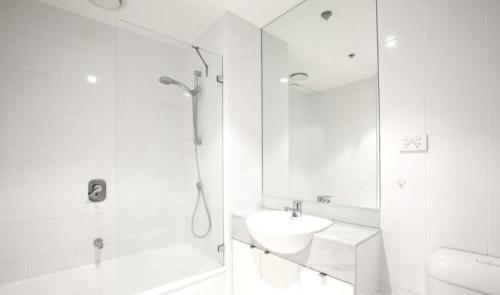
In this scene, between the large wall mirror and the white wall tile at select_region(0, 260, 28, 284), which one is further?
the white wall tile at select_region(0, 260, 28, 284)

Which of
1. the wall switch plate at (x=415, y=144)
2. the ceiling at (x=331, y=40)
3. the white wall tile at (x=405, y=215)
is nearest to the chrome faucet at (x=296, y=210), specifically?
the white wall tile at (x=405, y=215)

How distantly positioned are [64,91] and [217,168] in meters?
1.38

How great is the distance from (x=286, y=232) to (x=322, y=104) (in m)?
0.98

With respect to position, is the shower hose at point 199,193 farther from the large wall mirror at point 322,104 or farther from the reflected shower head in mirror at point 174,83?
the large wall mirror at point 322,104

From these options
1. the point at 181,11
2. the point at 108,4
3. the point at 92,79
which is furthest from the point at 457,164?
the point at 92,79

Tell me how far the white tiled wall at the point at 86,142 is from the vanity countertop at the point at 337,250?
82 centimetres

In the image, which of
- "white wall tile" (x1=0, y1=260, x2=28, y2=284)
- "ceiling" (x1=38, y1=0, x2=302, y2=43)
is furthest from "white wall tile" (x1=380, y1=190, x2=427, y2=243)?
"white wall tile" (x1=0, y1=260, x2=28, y2=284)

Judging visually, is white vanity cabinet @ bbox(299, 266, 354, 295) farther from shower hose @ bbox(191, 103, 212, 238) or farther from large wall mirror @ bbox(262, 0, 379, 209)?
shower hose @ bbox(191, 103, 212, 238)

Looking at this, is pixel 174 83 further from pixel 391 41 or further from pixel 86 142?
pixel 391 41

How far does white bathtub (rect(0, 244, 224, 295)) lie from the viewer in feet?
4.89

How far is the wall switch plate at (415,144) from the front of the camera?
1.16 metres

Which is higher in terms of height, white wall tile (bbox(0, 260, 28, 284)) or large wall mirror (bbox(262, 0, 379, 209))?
large wall mirror (bbox(262, 0, 379, 209))

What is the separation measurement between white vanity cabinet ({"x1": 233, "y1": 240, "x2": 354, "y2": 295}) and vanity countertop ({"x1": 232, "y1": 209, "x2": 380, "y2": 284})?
1.6 inches

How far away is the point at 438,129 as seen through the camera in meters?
1.13
